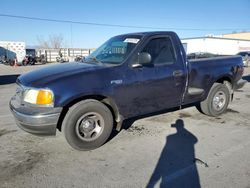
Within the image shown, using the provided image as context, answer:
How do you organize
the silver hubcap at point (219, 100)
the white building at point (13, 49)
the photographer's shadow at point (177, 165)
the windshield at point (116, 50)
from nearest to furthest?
the photographer's shadow at point (177, 165)
the windshield at point (116, 50)
the silver hubcap at point (219, 100)
the white building at point (13, 49)

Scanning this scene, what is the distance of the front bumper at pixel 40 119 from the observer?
3721mm

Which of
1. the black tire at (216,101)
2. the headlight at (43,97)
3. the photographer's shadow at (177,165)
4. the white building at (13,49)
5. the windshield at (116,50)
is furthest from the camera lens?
the white building at (13,49)

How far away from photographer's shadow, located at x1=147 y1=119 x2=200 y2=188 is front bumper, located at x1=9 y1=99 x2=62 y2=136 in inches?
66.3

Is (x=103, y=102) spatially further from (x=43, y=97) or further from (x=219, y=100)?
(x=219, y=100)

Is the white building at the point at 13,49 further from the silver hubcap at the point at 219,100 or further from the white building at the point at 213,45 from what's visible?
the silver hubcap at the point at 219,100

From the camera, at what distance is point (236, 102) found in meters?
7.84

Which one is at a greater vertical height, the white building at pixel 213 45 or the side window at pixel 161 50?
the white building at pixel 213 45

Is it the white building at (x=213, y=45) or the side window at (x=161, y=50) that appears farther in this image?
the white building at (x=213, y=45)

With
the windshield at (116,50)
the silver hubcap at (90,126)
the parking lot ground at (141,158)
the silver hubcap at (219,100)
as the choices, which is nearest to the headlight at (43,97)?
the silver hubcap at (90,126)

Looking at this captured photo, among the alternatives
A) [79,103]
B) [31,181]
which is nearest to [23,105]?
[79,103]

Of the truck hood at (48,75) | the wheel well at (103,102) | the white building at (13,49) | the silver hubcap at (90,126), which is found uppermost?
the white building at (13,49)

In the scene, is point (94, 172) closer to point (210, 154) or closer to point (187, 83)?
point (210, 154)

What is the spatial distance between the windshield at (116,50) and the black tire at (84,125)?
95 cm

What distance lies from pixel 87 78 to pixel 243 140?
3068 millimetres
